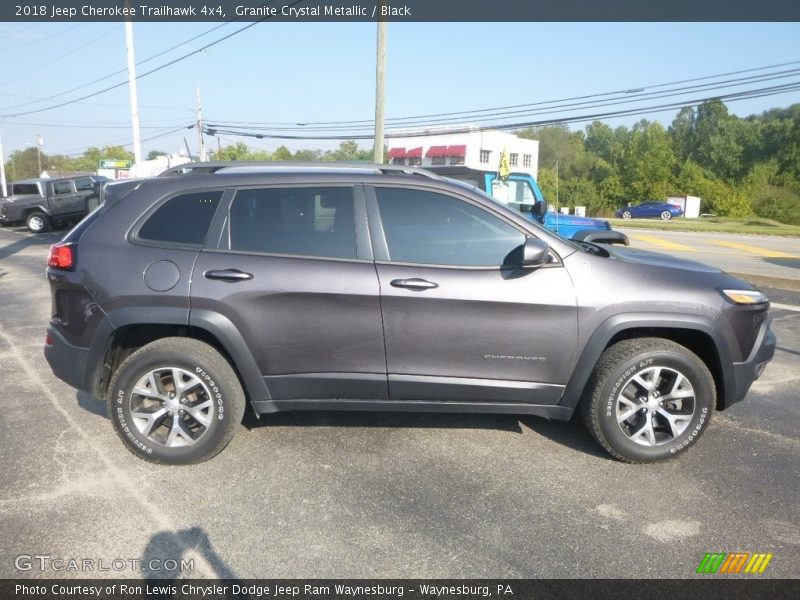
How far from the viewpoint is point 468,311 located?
3.38 m

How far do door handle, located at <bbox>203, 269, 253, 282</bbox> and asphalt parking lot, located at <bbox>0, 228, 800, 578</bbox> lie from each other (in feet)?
3.77

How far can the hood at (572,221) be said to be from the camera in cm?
1033

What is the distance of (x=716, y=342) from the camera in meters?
3.48

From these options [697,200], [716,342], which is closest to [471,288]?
[716,342]

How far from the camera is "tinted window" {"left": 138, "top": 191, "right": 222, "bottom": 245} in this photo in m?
3.54

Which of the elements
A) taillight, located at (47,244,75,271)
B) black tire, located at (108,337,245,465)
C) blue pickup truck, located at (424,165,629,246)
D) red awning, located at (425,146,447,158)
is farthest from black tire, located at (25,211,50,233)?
red awning, located at (425,146,447,158)

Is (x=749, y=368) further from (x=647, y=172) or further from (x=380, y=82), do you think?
(x=647, y=172)

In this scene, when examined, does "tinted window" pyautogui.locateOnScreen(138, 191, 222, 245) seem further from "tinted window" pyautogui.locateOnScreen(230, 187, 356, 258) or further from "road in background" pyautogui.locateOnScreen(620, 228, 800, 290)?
"road in background" pyautogui.locateOnScreen(620, 228, 800, 290)

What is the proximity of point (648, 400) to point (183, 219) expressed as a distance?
3073 millimetres

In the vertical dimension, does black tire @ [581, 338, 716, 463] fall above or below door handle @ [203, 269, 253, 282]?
below

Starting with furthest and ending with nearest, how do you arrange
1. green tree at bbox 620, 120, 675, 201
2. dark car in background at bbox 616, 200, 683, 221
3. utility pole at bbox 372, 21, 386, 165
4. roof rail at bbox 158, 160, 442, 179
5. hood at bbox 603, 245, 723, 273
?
green tree at bbox 620, 120, 675, 201, dark car in background at bbox 616, 200, 683, 221, utility pole at bbox 372, 21, 386, 165, roof rail at bbox 158, 160, 442, 179, hood at bbox 603, 245, 723, 273

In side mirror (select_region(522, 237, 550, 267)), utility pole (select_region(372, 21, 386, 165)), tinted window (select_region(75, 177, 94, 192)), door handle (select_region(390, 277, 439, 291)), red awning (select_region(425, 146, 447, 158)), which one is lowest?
door handle (select_region(390, 277, 439, 291))

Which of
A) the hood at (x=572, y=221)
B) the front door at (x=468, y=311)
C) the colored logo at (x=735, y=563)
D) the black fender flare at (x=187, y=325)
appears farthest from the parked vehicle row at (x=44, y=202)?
the colored logo at (x=735, y=563)

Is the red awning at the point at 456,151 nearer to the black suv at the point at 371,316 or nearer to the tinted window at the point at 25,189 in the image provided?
the tinted window at the point at 25,189
